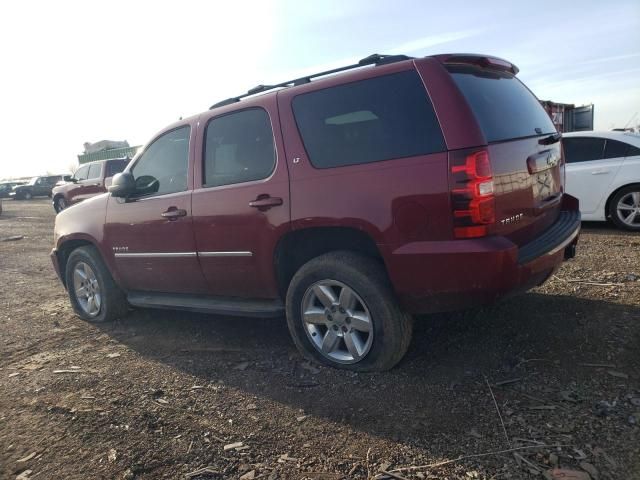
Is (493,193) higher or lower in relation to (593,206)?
higher

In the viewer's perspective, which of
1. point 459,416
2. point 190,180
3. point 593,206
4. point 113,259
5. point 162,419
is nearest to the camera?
point 459,416

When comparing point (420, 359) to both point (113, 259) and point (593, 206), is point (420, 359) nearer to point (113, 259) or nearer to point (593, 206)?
point (113, 259)

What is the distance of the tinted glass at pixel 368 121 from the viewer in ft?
9.25

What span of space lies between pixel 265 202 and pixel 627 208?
5855mm

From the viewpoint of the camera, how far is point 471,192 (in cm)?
263

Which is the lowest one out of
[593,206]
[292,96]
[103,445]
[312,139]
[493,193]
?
[103,445]

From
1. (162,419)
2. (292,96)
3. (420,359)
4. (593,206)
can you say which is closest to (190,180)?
(292,96)

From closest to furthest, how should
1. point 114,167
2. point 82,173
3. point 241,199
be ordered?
1. point 241,199
2. point 114,167
3. point 82,173

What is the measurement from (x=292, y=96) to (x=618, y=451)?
281 cm

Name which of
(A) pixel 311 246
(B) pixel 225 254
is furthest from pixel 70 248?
(A) pixel 311 246

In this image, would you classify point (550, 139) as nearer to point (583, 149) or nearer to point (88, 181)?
point (583, 149)

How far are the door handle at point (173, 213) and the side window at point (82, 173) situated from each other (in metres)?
13.4

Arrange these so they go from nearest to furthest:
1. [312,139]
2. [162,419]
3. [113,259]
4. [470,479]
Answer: [470,479], [162,419], [312,139], [113,259]

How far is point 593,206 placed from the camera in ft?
23.3
